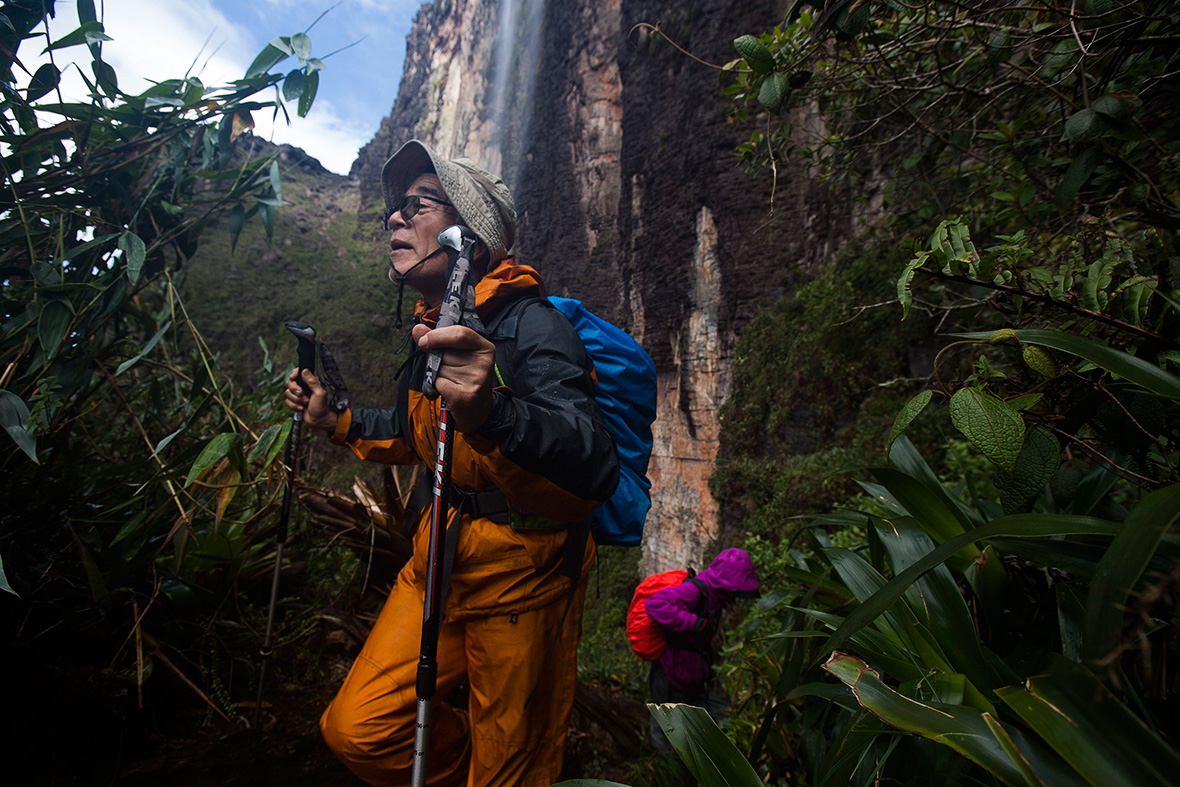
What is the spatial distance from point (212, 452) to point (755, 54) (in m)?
2.29

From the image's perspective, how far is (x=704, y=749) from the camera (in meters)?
1.04

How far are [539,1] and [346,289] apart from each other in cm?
1767

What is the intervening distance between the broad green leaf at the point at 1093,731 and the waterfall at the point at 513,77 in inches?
920

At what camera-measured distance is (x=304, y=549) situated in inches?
119

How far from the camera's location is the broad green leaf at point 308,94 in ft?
7.27

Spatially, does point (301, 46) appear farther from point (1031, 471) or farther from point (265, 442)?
point (1031, 471)

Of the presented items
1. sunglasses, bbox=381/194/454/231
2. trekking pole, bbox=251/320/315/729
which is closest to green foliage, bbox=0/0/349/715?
trekking pole, bbox=251/320/315/729

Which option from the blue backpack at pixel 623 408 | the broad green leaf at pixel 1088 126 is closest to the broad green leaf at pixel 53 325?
the blue backpack at pixel 623 408

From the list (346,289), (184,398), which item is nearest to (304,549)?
(184,398)

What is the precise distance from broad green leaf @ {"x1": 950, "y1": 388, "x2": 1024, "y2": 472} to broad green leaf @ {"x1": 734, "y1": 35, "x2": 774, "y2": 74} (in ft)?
3.80

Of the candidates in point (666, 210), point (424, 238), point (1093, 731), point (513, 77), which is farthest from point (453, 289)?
point (513, 77)

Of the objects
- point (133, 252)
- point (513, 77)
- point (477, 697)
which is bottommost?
point (477, 697)

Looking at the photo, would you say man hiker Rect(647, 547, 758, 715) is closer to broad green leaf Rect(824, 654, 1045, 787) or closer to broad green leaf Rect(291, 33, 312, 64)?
broad green leaf Rect(824, 654, 1045, 787)

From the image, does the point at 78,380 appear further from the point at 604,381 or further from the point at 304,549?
the point at 604,381
